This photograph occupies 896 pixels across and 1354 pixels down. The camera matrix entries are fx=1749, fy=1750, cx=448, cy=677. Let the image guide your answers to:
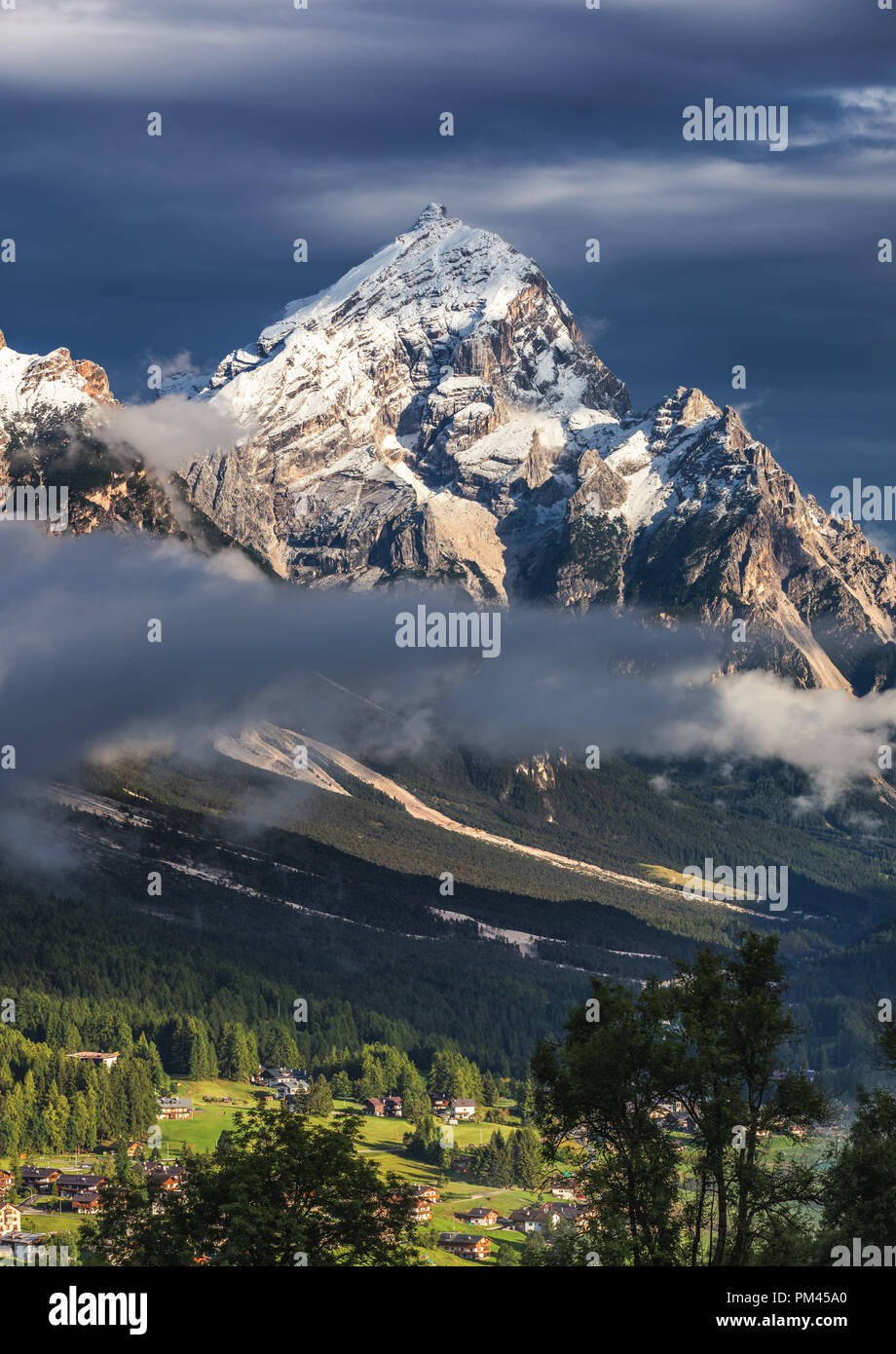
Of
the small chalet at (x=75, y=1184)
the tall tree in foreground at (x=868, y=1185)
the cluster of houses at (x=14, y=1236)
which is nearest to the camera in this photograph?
the tall tree in foreground at (x=868, y=1185)

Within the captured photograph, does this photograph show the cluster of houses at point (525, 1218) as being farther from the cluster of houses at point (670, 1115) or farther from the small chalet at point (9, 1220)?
the cluster of houses at point (670, 1115)

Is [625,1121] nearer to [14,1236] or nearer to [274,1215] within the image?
[274,1215]

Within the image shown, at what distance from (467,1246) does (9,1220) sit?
42.0 meters

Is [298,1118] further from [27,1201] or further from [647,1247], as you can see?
[27,1201]

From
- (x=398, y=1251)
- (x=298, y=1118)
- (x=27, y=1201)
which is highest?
(x=298, y=1118)

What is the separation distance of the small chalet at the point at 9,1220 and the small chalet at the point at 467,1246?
126 ft

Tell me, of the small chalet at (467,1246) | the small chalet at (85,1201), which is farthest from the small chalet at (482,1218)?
the small chalet at (85,1201)

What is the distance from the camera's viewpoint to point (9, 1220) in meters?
160

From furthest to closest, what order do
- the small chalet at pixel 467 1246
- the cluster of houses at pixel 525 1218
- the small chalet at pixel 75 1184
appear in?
the small chalet at pixel 75 1184 < the cluster of houses at pixel 525 1218 < the small chalet at pixel 467 1246

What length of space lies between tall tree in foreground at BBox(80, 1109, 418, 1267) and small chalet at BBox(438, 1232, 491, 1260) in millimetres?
91334

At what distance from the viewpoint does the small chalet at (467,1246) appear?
159 meters
